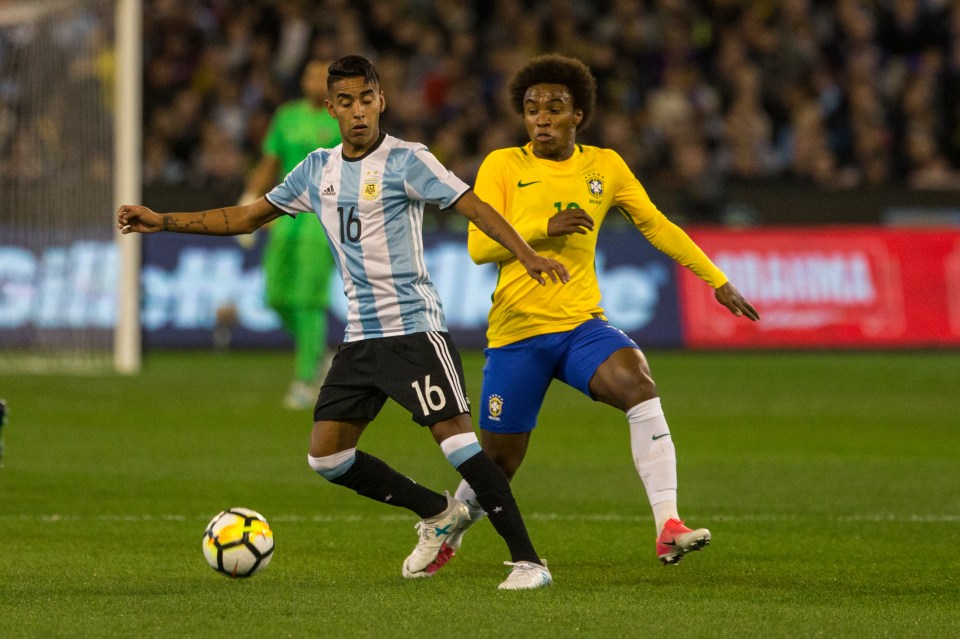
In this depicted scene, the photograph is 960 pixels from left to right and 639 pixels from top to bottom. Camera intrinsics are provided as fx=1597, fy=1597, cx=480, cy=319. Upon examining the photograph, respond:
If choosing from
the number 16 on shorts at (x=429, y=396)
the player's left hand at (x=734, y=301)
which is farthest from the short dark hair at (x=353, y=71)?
the player's left hand at (x=734, y=301)

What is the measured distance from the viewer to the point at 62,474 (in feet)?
30.4

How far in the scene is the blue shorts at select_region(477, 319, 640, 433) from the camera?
6379mm

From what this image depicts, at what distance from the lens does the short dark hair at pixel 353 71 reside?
601 cm

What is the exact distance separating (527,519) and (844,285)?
439 inches

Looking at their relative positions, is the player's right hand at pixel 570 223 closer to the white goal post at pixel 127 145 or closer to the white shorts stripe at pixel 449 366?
the white shorts stripe at pixel 449 366

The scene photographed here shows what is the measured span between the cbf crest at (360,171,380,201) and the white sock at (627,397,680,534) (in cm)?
132

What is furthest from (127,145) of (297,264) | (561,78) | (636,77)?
(561,78)

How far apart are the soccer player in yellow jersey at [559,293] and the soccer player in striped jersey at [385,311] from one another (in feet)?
1.42

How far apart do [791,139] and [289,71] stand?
→ 683cm

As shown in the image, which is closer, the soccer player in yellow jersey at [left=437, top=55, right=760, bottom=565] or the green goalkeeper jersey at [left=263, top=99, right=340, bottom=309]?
the soccer player in yellow jersey at [left=437, top=55, right=760, bottom=565]

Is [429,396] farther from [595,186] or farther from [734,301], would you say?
[734,301]

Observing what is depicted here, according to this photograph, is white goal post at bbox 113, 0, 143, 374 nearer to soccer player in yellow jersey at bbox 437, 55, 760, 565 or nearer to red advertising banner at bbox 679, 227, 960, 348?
red advertising banner at bbox 679, 227, 960, 348

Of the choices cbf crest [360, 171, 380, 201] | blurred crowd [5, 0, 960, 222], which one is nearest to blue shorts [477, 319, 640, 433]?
cbf crest [360, 171, 380, 201]

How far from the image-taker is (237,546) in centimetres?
590
